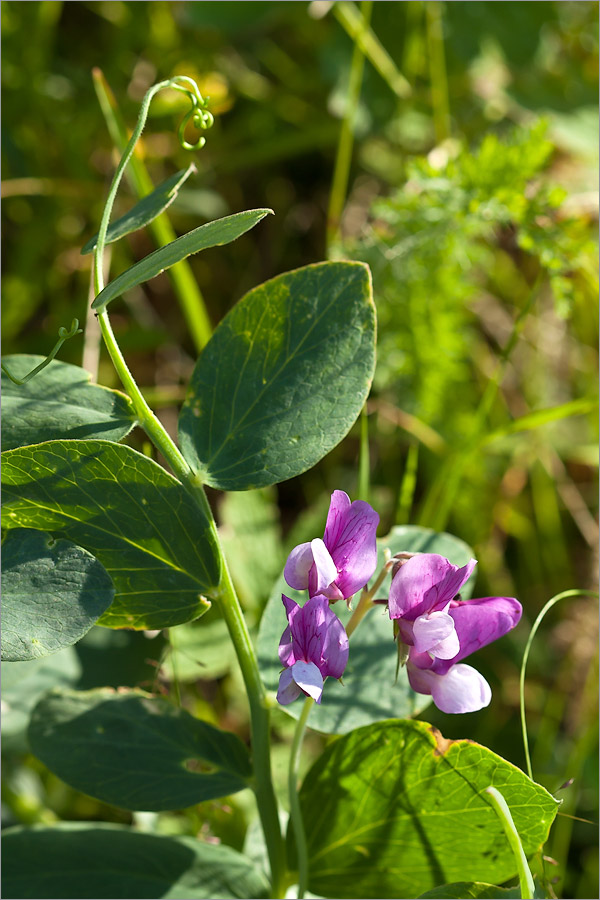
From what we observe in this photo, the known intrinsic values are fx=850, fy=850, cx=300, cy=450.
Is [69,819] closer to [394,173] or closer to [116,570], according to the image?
[116,570]

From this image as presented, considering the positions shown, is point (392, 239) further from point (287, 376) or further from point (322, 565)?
point (322, 565)

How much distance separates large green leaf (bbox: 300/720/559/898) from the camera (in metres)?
0.63

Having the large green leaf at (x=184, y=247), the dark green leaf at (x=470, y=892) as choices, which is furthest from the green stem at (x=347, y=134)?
the dark green leaf at (x=470, y=892)

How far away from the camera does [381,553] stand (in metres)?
0.87

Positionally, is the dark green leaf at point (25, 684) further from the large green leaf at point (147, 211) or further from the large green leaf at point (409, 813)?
the large green leaf at point (147, 211)

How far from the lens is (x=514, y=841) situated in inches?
22.9

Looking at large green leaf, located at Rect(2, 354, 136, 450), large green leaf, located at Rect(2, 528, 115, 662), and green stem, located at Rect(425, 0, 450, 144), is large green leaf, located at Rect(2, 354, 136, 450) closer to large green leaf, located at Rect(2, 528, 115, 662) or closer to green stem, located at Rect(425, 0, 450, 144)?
large green leaf, located at Rect(2, 528, 115, 662)

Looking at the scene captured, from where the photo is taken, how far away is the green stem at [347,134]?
4.62 feet

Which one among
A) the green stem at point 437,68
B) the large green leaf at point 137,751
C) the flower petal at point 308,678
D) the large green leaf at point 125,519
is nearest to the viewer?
the flower petal at point 308,678

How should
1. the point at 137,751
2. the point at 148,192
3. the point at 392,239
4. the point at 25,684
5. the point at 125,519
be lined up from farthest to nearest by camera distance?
the point at 392,239 < the point at 148,192 < the point at 25,684 < the point at 137,751 < the point at 125,519

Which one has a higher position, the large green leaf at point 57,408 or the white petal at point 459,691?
the large green leaf at point 57,408

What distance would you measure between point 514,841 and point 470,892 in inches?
2.1

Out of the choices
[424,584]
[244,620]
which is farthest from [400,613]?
[244,620]

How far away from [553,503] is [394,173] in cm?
73
